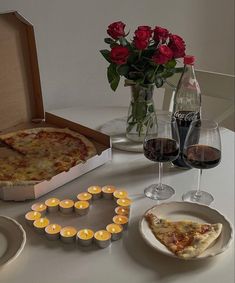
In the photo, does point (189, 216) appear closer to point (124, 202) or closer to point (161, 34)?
point (124, 202)

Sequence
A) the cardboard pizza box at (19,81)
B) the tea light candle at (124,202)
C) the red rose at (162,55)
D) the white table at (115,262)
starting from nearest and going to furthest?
1. the white table at (115,262)
2. the tea light candle at (124,202)
3. the red rose at (162,55)
4. the cardboard pizza box at (19,81)

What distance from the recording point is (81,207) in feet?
3.40

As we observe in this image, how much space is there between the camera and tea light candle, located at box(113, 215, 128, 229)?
982 millimetres

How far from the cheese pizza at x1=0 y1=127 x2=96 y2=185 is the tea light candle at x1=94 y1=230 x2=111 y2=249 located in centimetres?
25

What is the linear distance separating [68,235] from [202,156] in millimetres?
372

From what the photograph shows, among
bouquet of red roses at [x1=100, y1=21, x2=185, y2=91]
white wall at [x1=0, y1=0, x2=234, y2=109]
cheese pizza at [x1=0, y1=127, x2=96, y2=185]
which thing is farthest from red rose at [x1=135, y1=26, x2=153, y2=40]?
white wall at [x1=0, y1=0, x2=234, y2=109]

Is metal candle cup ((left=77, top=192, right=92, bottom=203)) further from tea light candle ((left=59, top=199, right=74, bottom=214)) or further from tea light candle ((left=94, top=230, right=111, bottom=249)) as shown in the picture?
tea light candle ((left=94, top=230, right=111, bottom=249))

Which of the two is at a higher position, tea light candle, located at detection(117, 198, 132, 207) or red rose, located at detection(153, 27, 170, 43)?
red rose, located at detection(153, 27, 170, 43)

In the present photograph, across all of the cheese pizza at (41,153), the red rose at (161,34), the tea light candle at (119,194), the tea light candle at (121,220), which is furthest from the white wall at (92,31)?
the tea light candle at (121,220)

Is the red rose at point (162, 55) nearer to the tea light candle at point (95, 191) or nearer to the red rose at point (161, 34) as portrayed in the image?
the red rose at point (161, 34)

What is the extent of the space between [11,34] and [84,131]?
433 millimetres

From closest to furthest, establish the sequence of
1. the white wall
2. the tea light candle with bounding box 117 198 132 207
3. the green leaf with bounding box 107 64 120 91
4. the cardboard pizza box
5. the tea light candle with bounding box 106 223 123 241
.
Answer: the tea light candle with bounding box 106 223 123 241, the tea light candle with bounding box 117 198 132 207, the green leaf with bounding box 107 64 120 91, the cardboard pizza box, the white wall

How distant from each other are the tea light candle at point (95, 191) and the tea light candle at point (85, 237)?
0.16 metres

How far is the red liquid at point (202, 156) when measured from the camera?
1.06 m
